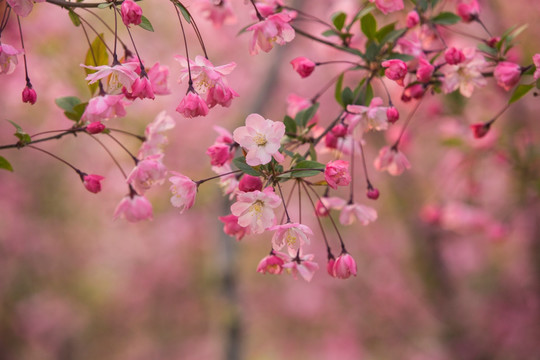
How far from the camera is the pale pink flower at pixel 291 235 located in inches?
34.8

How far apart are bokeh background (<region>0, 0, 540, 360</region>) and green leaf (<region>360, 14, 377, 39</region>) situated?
0.90 meters

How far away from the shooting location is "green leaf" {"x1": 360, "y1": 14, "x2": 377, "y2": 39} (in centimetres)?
108

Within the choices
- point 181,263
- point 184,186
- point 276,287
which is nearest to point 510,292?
point 276,287

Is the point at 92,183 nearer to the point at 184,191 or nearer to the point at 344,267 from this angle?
the point at 184,191


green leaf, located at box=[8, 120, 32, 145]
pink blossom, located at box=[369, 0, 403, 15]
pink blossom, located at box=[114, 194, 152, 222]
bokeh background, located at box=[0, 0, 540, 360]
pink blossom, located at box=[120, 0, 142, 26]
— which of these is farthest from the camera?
bokeh background, located at box=[0, 0, 540, 360]

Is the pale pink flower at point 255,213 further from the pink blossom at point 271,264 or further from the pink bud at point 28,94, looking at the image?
the pink bud at point 28,94

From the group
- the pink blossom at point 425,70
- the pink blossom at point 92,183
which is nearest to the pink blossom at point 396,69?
the pink blossom at point 425,70

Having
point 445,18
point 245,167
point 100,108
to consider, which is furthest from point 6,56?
point 445,18

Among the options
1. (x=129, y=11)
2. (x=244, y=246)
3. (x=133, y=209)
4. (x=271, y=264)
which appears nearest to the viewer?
(x=129, y=11)

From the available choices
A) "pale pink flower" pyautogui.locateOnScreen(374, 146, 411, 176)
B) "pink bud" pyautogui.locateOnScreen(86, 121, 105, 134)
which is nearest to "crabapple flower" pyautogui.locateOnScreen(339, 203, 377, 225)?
"pale pink flower" pyautogui.locateOnScreen(374, 146, 411, 176)

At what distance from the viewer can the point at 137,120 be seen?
275cm

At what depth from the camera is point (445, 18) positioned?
1.18 m

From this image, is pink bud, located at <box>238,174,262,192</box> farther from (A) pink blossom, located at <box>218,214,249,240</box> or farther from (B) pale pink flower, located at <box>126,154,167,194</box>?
(B) pale pink flower, located at <box>126,154,167,194</box>

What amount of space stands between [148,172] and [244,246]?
376 centimetres
